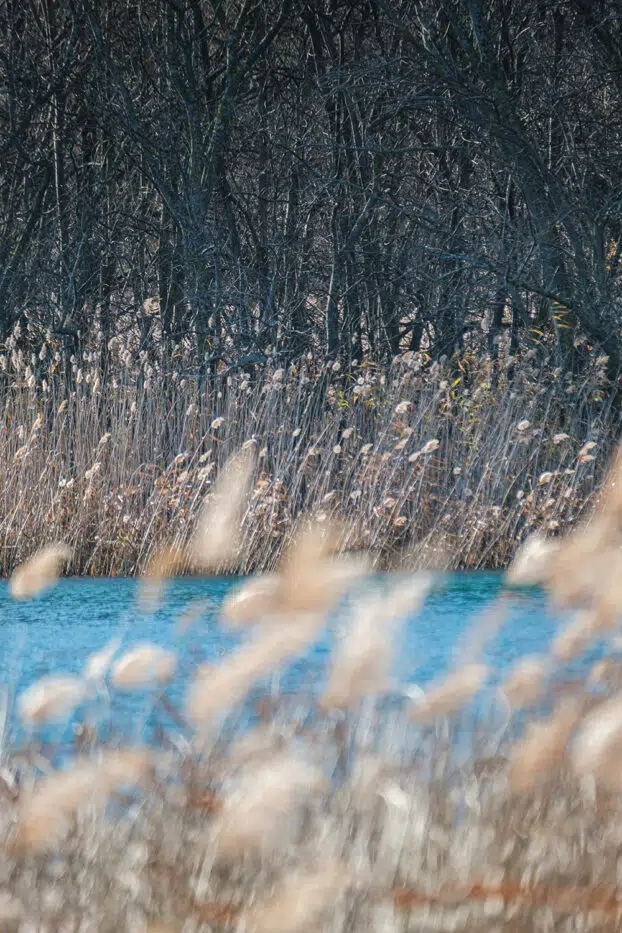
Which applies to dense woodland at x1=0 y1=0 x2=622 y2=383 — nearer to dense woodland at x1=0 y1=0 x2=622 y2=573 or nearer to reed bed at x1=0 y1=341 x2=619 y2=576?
dense woodland at x1=0 y1=0 x2=622 y2=573

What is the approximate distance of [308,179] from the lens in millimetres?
6395

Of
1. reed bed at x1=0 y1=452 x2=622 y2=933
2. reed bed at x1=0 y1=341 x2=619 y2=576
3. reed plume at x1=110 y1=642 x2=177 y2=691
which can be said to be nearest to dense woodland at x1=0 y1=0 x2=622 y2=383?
reed bed at x1=0 y1=341 x2=619 y2=576

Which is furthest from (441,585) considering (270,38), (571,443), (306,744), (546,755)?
(270,38)

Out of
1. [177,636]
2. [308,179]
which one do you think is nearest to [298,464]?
[308,179]

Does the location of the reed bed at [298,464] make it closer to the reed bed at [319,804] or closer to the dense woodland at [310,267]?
the dense woodland at [310,267]

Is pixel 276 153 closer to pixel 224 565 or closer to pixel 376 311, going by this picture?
pixel 376 311

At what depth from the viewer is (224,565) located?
4.38 m

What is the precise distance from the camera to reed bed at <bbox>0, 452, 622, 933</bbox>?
Result: 1.16 metres

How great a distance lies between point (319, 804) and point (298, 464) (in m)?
3.32

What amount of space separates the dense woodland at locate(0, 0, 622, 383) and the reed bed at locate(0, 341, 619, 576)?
360mm

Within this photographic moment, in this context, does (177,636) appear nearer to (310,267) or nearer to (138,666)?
(138,666)

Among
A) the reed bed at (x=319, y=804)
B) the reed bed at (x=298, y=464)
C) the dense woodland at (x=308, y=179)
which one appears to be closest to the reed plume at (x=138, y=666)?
the reed bed at (x=319, y=804)

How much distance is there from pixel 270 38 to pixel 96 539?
9.38 feet

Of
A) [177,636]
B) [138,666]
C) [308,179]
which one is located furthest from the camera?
[308,179]
